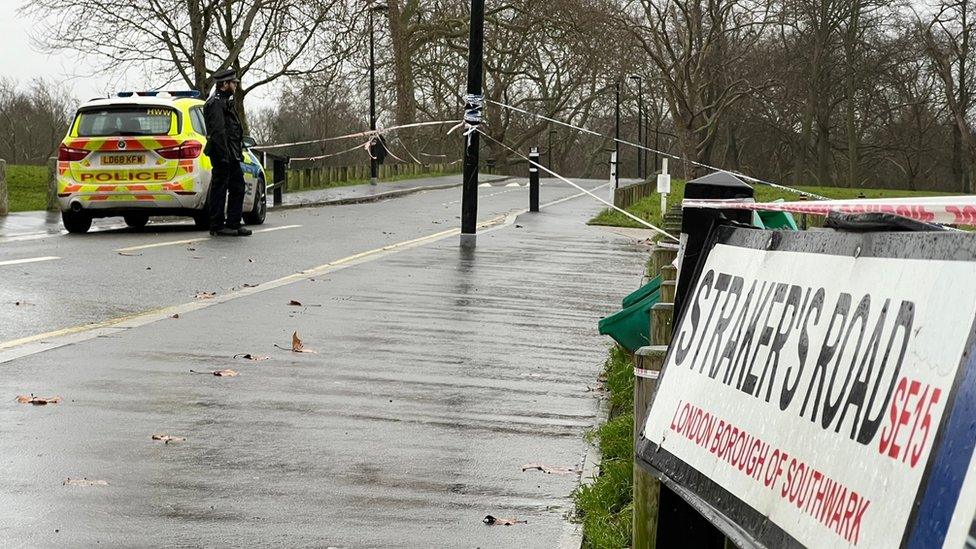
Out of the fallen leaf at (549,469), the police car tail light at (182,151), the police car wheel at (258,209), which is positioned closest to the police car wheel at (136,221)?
the police car wheel at (258,209)

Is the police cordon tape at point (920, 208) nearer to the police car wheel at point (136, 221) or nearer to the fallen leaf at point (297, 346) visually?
the fallen leaf at point (297, 346)

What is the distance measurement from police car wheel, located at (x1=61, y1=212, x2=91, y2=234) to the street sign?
1553cm

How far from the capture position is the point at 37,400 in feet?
23.5

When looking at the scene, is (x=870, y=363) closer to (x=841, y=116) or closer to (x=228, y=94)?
(x=228, y=94)

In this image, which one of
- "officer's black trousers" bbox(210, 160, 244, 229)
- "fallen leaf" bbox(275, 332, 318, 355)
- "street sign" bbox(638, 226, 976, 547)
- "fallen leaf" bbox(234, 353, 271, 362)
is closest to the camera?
"street sign" bbox(638, 226, 976, 547)

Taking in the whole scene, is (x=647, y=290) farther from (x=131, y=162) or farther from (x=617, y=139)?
(x=617, y=139)

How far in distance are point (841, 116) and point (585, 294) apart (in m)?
63.7

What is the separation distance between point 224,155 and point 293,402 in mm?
11715

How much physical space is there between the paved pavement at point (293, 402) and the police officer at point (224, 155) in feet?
11.8

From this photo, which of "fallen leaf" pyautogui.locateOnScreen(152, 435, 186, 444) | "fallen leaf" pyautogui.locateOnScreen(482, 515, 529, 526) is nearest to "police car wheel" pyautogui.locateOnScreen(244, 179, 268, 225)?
"fallen leaf" pyautogui.locateOnScreen(152, 435, 186, 444)

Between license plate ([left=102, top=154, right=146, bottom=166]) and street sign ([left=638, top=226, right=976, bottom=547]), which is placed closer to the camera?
street sign ([left=638, top=226, right=976, bottom=547])

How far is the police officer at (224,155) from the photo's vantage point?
18.6 metres

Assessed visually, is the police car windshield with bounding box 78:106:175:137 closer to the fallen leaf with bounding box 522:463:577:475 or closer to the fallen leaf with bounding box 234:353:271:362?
the fallen leaf with bounding box 234:353:271:362

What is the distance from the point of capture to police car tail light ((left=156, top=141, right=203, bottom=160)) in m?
19.1
